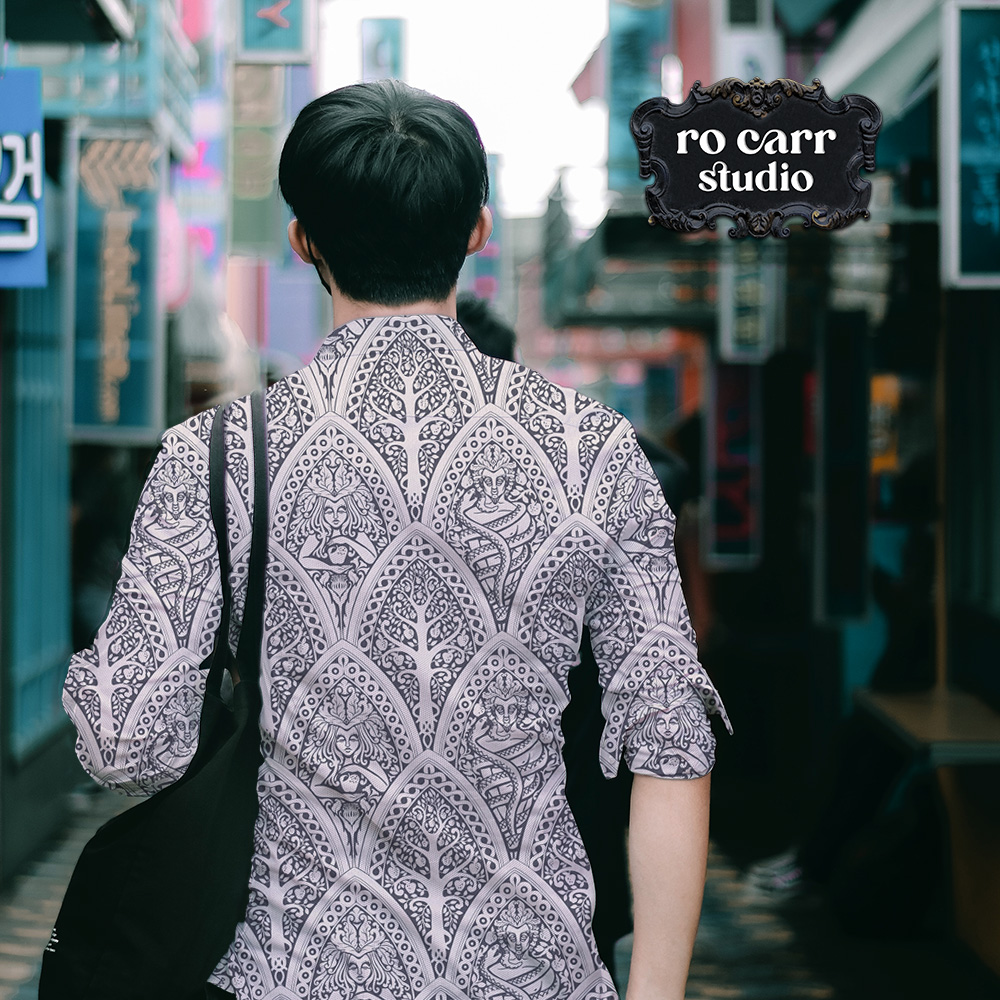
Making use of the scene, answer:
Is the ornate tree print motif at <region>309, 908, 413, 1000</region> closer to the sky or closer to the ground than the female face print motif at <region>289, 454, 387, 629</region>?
closer to the ground

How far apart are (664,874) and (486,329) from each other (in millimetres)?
1743

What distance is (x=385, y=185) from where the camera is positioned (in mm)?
1388

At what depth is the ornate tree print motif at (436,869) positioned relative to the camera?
138cm

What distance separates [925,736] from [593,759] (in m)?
3.32

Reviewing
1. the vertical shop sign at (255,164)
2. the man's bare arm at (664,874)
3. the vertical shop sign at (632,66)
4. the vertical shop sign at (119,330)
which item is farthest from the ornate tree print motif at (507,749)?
the vertical shop sign at (255,164)

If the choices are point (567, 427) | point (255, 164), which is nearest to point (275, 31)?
point (567, 427)

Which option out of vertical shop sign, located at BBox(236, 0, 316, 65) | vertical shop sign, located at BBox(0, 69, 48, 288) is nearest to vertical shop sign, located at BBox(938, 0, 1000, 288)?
vertical shop sign, located at BBox(236, 0, 316, 65)

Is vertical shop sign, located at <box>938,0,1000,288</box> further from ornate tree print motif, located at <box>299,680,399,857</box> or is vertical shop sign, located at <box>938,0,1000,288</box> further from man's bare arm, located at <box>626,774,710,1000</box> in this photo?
ornate tree print motif, located at <box>299,680,399,857</box>

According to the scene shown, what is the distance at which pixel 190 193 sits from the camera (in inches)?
566

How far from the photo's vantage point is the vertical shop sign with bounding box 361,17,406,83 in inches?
316

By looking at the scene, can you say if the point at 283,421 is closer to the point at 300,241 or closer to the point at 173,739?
the point at 300,241

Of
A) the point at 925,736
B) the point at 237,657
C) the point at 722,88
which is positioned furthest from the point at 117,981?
the point at 925,736

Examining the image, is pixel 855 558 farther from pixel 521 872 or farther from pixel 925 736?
pixel 521 872

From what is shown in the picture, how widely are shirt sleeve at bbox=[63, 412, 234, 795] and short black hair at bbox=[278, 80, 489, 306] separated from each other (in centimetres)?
26
